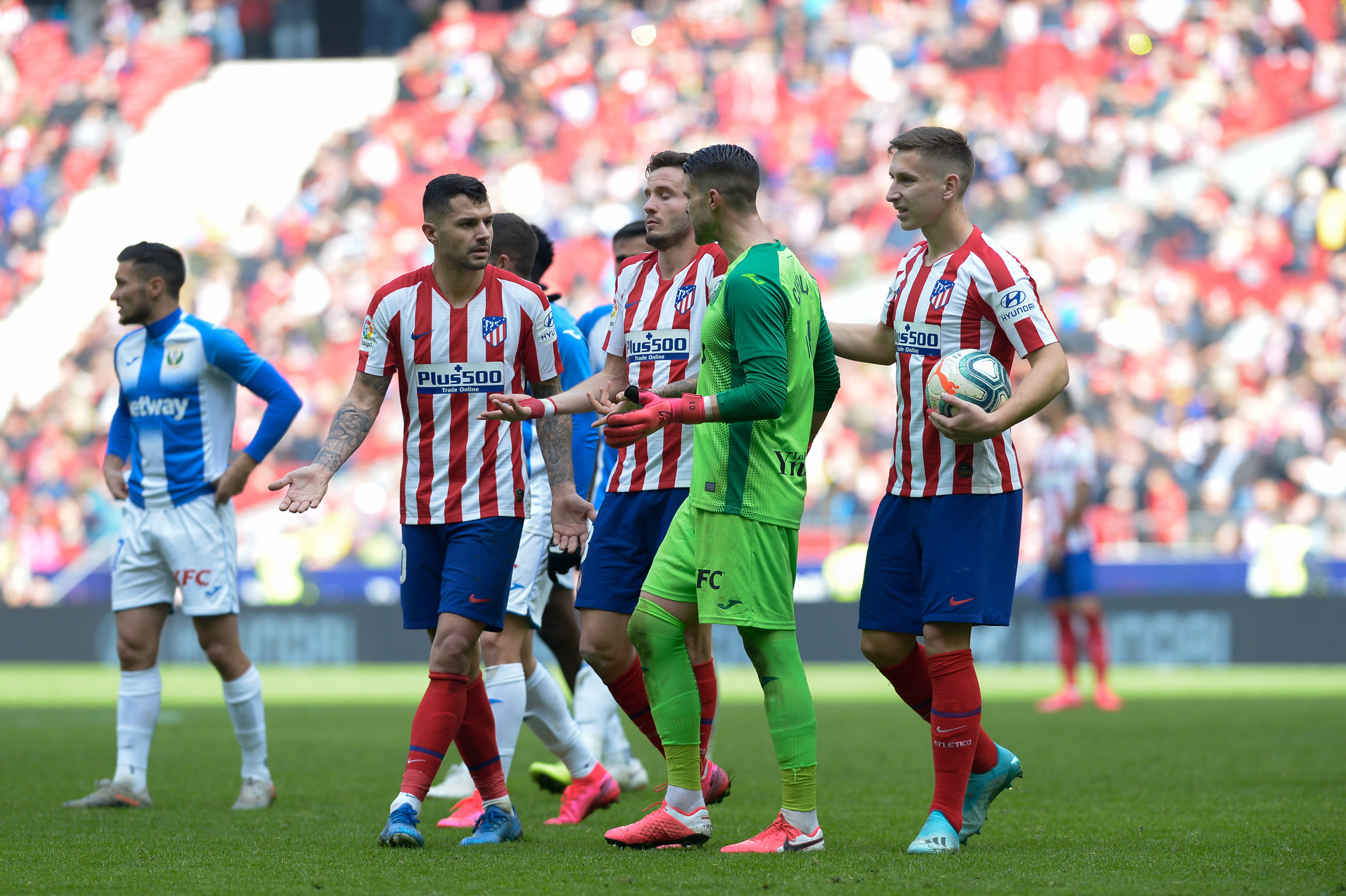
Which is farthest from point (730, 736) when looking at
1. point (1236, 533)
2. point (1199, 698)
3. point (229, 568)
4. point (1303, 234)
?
point (1303, 234)

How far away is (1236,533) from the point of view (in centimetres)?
1644

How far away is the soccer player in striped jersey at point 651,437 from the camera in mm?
5211

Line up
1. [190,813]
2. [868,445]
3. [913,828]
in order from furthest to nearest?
1. [868,445]
2. [190,813]
3. [913,828]

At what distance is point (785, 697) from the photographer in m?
4.66

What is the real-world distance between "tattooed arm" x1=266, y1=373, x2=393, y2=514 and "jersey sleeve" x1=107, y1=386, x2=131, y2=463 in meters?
1.76

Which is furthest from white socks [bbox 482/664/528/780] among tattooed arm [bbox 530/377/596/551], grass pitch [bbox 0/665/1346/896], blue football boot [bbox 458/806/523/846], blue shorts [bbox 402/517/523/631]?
tattooed arm [bbox 530/377/596/551]

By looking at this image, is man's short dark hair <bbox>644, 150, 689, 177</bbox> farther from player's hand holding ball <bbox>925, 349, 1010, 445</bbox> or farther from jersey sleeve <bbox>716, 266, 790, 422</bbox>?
player's hand holding ball <bbox>925, 349, 1010, 445</bbox>

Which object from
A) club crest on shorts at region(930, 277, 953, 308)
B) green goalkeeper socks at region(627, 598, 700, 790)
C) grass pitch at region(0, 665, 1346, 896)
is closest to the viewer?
grass pitch at region(0, 665, 1346, 896)

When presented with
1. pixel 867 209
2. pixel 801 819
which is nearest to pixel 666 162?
pixel 801 819

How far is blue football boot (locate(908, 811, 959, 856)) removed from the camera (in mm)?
4652

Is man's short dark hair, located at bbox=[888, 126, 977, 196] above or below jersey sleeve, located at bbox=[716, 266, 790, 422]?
above

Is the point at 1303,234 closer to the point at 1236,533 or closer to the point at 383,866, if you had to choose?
the point at 1236,533

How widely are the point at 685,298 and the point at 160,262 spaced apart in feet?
8.73

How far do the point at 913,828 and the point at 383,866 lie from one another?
6.56 feet
